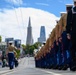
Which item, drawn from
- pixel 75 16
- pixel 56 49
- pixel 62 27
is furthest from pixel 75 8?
pixel 56 49

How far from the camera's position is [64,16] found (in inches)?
569

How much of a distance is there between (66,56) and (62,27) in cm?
116

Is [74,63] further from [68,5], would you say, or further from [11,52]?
[11,52]

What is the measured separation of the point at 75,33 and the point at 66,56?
213 centimetres

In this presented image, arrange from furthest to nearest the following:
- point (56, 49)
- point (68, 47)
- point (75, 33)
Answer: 1. point (56, 49)
2. point (68, 47)
3. point (75, 33)

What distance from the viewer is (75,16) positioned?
12.6 m

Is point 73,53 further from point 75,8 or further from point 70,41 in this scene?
point 75,8

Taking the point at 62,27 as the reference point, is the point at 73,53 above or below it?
below

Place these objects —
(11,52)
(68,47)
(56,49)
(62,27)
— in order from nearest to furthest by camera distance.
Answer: (68,47)
(62,27)
(56,49)
(11,52)

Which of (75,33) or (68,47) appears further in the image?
(68,47)

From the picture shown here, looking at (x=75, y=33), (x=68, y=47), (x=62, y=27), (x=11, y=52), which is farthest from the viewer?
(x=11, y=52)

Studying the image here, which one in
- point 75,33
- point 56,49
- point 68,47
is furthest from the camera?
point 56,49

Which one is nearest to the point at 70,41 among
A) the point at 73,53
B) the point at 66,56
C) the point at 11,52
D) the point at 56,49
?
the point at 73,53

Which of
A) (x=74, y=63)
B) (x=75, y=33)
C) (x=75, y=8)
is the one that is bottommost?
(x=74, y=63)
